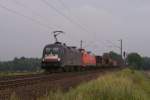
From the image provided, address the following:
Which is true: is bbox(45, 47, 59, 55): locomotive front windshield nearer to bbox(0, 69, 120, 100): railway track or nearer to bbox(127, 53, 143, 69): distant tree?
bbox(0, 69, 120, 100): railway track

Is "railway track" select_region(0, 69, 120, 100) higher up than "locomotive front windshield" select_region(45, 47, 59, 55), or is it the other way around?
"locomotive front windshield" select_region(45, 47, 59, 55)


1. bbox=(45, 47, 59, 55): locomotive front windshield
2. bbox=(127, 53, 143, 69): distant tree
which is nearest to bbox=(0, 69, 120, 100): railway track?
bbox=(45, 47, 59, 55): locomotive front windshield

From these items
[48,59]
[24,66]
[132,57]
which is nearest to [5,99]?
[48,59]

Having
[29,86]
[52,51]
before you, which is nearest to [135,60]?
[52,51]

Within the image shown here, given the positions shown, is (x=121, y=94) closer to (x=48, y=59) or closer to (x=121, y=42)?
(x=48, y=59)

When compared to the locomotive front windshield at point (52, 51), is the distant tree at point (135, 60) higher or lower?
higher

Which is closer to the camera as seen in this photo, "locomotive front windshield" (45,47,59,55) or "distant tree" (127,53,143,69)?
"locomotive front windshield" (45,47,59,55)

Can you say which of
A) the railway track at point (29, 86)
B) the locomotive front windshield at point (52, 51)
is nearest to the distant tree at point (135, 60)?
the locomotive front windshield at point (52, 51)

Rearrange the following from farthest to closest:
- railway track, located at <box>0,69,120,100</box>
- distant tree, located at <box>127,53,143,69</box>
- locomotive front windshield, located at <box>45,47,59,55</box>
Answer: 1. distant tree, located at <box>127,53,143,69</box>
2. locomotive front windshield, located at <box>45,47,59,55</box>
3. railway track, located at <box>0,69,120,100</box>

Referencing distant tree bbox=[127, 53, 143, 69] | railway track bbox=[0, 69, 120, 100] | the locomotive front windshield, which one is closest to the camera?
railway track bbox=[0, 69, 120, 100]

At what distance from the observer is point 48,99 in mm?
14000

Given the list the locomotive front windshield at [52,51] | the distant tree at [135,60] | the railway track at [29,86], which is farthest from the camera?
the distant tree at [135,60]

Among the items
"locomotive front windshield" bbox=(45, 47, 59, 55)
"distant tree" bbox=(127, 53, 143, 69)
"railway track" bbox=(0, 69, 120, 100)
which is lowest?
"railway track" bbox=(0, 69, 120, 100)

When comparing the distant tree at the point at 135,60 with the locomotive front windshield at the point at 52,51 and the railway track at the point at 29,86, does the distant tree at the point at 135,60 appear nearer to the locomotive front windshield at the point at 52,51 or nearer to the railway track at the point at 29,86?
the locomotive front windshield at the point at 52,51
